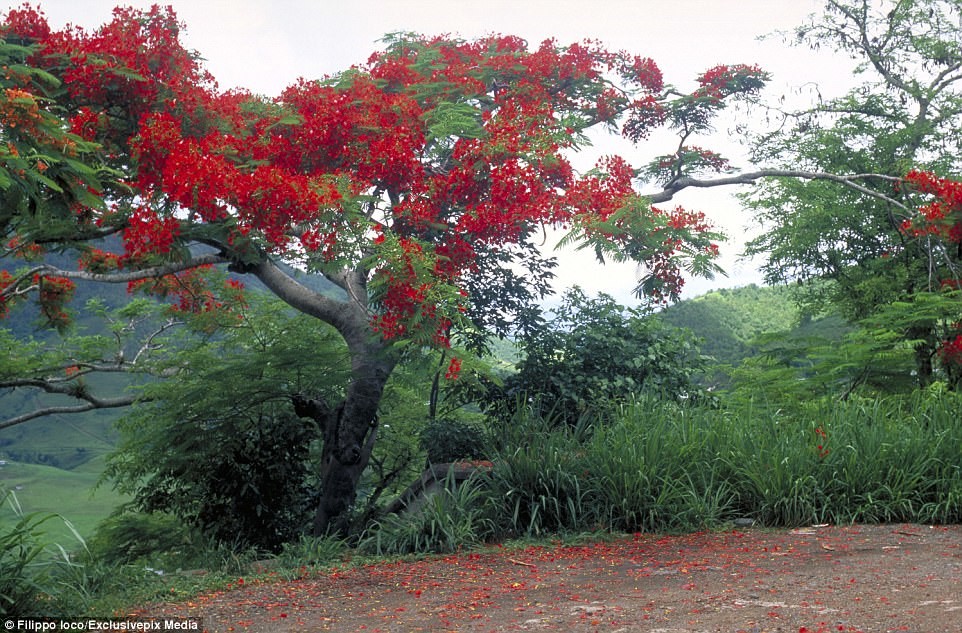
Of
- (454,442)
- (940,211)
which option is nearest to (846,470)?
(454,442)

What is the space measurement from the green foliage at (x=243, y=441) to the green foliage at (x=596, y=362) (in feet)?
Answer: 7.43

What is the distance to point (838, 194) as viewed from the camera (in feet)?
46.3

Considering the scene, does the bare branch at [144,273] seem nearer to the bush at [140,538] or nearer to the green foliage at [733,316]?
the bush at [140,538]

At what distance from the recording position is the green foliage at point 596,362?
862cm

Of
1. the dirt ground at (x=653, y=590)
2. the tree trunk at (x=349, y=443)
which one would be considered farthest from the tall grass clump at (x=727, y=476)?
the tree trunk at (x=349, y=443)

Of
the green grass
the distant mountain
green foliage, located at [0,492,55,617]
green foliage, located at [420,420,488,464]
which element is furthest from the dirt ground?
the green grass

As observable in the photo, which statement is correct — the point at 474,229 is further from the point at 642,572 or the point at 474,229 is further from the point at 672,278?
the point at 642,572

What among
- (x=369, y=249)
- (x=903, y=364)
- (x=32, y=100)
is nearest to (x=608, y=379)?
(x=369, y=249)

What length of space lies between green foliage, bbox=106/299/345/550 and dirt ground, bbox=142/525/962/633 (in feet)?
12.1

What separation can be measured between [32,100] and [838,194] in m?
12.2

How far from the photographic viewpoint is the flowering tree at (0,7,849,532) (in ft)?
24.0

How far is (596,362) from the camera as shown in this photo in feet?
29.1

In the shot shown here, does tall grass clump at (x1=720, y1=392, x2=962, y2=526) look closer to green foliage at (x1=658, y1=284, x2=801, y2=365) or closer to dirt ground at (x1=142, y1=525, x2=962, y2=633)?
dirt ground at (x1=142, y1=525, x2=962, y2=633)

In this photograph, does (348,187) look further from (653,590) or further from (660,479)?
(653,590)
